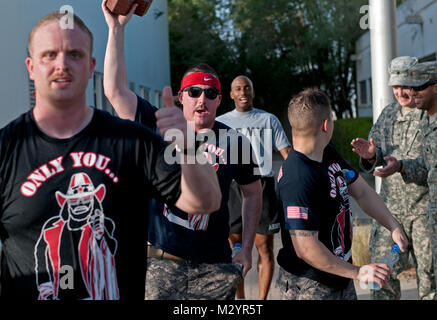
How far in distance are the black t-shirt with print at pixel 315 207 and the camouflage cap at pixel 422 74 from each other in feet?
5.20

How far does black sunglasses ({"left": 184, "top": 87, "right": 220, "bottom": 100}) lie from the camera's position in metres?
4.31

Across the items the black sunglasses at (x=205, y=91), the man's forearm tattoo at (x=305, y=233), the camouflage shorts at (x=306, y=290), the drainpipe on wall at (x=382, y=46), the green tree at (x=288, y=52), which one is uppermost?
the green tree at (x=288, y=52)

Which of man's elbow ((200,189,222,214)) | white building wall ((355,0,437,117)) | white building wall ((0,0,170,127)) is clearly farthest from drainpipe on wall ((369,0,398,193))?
white building wall ((355,0,437,117))

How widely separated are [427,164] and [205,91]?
1.83 meters

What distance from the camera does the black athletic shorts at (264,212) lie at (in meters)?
6.82

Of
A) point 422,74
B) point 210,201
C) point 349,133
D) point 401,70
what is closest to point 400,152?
point 401,70

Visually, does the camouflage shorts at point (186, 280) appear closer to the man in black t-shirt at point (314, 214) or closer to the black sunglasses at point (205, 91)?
the man in black t-shirt at point (314, 214)

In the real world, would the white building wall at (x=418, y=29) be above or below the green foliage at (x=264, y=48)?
below

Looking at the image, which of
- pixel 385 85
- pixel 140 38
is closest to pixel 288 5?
pixel 140 38

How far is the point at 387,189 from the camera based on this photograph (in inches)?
218

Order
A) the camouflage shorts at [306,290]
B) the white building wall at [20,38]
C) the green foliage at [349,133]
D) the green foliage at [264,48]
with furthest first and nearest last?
the green foliage at [264,48], the green foliage at [349,133], the white building wall at [20,38], the camouflage shorts at [306,290]

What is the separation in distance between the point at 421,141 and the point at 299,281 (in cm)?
217

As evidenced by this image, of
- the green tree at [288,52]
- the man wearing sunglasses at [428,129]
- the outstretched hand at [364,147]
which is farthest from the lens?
the green tree at [288,52]

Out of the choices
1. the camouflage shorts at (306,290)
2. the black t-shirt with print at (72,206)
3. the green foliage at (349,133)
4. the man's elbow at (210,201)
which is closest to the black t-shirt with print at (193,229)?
the camouflage shorts at (306,290)
